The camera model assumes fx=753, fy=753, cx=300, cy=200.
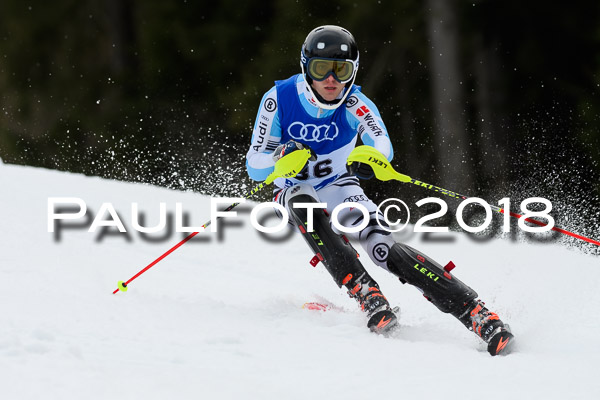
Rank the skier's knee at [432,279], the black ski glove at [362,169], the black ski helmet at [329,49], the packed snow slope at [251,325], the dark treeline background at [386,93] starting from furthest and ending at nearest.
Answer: the dark treeline background at [386,93]
the black ski helmet at [329,49]
the black ski glove at [362,169]
the skier's knee at [432,279]
the packed snow slope at [251,325]

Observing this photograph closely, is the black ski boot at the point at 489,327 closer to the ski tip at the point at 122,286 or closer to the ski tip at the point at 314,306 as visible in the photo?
the ski tip at the point at 314,306

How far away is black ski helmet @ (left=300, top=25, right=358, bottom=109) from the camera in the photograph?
410 cm

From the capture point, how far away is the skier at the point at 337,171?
382cm

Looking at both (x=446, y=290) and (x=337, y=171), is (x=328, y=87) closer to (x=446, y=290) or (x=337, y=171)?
(x=337, y=171)

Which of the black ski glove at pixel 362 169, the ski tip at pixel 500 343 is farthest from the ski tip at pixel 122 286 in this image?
the ski tip at pixel 500 343

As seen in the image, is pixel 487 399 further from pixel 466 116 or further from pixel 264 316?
pixel 466 116

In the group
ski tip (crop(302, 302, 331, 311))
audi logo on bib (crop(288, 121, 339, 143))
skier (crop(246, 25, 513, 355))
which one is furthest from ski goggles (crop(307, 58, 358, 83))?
ski tip (crop(302, 302, 331, 311))

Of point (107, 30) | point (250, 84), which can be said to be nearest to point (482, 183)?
point (250, 84)

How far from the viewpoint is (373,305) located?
387 centimetres

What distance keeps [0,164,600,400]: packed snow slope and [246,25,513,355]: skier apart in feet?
0.70

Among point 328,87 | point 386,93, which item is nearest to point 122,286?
point 328,87

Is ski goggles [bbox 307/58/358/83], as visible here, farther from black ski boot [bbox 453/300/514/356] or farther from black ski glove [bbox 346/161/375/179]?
black ski boot [bbox 453/300/514/356]

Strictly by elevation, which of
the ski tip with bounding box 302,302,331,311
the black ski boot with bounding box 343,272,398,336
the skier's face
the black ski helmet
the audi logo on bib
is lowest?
the ski tip with bounding box 302,302,331,311

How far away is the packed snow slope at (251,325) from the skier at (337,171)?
0.21 m
